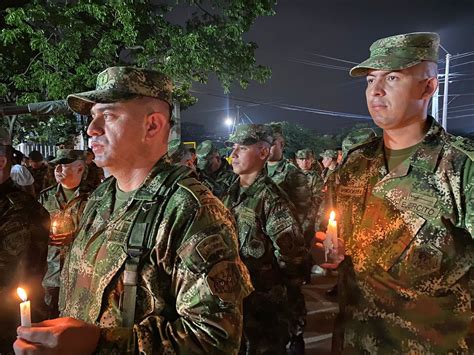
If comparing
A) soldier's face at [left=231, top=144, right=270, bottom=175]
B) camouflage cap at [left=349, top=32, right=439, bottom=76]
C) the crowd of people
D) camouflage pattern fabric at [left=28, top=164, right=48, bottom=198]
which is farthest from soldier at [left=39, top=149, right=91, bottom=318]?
camouflage pattern fabric at [left=28, top=164, right=48, bottom=198]

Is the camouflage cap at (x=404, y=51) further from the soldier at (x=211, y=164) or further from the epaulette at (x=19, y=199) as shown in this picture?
the soldier at (x=211, y=164)

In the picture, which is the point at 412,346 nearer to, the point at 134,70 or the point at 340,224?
the point at 340,224

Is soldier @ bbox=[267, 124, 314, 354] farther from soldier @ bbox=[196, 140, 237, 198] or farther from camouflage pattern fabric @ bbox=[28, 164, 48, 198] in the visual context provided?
camouflage pattern fabric @ bbox=[28, 164, 48, 198]

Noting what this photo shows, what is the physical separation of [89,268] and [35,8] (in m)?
11.5

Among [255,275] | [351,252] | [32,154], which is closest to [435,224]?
[351,252]

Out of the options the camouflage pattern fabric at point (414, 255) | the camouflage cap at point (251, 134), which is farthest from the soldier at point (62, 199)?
the camouflage pattern fabric at point (414, 255)

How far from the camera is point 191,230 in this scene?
1.79 meters

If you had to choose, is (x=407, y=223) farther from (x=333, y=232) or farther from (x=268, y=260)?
(x=268, y=260)

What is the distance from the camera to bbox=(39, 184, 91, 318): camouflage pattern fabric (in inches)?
187

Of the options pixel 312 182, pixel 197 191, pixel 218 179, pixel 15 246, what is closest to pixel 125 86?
pixel 197 191

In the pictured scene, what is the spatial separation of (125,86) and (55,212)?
3648 millimetres

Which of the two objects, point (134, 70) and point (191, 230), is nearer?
point (191, 230)

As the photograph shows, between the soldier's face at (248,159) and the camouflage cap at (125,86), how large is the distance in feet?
8.42

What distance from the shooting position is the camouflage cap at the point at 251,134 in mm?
4734
